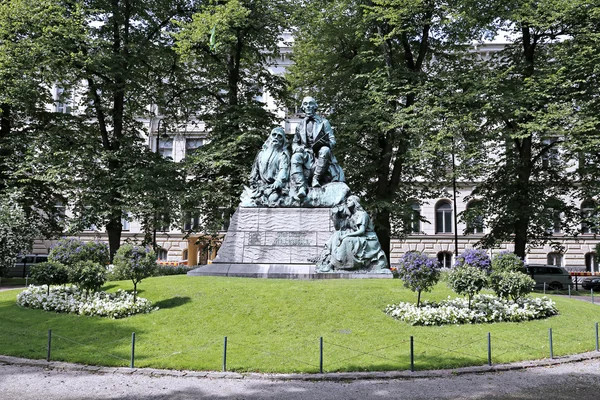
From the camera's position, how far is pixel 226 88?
98.7 feet

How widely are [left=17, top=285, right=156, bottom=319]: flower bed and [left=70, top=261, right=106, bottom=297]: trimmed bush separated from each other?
372 mm

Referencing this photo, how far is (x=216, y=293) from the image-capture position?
14789mm

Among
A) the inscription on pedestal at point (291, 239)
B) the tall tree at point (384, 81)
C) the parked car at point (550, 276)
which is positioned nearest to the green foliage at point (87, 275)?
the inscription on pedestal at point (291, 239)

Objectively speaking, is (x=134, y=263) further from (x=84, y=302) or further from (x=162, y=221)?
(x=162, y=221)

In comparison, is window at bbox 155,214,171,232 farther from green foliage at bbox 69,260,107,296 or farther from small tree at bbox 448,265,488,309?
small tree at bbox 448,265,488,309

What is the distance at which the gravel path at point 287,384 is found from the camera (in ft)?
27.2

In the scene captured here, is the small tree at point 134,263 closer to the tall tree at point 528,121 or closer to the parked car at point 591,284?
the tall tree at point 528,121

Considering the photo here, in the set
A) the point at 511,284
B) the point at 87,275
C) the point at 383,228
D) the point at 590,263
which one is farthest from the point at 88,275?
the point at 590,263

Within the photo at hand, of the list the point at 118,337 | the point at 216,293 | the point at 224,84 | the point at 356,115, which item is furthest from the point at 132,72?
the point at 118,337

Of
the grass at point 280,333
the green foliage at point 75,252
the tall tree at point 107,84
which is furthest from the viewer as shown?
the tall tree at point 107,84

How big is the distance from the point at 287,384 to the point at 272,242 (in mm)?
9848

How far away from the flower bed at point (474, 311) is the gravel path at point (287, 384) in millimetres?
2977

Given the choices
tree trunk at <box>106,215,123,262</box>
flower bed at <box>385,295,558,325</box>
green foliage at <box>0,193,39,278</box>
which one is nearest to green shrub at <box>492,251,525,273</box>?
flower bed at <box>385,295,558,325</box>

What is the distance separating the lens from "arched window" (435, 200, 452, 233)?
157 feet
